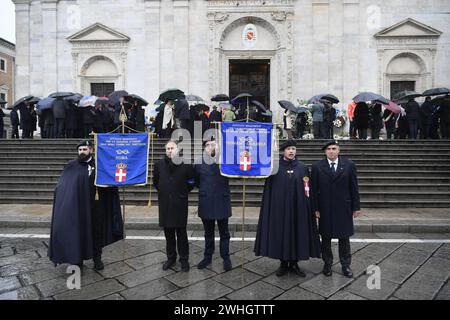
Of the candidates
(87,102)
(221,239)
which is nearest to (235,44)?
(87,102)

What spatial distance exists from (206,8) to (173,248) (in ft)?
58.8

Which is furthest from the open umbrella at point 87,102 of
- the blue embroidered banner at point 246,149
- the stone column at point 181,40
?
the blue embroidered banner at point 246,149

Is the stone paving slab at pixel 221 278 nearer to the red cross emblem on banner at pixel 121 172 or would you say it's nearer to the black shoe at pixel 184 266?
the black shoe at pixel 184 266

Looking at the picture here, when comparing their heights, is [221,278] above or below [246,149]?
below

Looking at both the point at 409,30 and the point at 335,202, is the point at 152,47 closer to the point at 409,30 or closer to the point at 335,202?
the point at 409,30

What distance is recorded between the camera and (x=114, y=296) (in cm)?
397

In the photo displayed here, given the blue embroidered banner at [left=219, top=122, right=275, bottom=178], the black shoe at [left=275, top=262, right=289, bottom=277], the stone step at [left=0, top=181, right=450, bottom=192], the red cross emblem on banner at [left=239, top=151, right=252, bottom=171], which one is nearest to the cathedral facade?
the stone step at [left=0, top=181, right=450, bottom=192]

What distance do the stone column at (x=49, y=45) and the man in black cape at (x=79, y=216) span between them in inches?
718

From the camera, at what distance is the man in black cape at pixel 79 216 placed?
15.1 ft

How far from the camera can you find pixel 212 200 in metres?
4.80

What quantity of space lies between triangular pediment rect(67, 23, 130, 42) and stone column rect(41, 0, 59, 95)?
1.39 m

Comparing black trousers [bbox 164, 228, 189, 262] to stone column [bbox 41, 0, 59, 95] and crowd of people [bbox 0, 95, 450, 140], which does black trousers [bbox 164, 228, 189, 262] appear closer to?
crowd of people [bbox 0, 95, 450, 140]

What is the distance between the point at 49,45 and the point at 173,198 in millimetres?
20224
